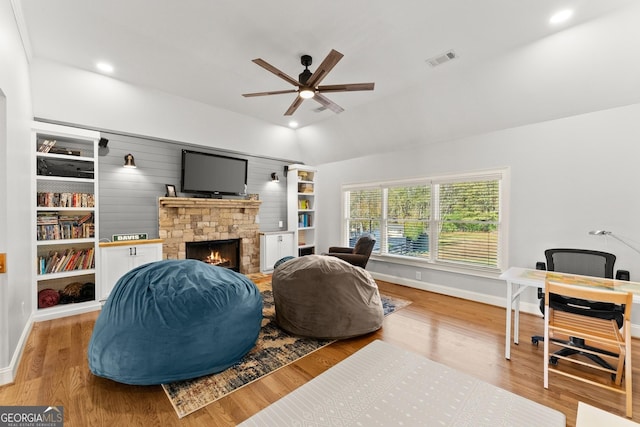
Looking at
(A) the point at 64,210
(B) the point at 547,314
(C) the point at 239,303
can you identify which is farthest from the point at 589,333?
(A) the point at 64,210

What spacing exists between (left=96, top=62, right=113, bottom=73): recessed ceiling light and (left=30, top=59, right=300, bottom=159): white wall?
19cm

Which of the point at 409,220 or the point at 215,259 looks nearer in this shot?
the point at 409,220

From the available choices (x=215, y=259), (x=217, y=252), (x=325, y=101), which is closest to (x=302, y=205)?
(x=217, y=252)

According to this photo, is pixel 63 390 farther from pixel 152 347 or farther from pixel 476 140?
pixel 476 140

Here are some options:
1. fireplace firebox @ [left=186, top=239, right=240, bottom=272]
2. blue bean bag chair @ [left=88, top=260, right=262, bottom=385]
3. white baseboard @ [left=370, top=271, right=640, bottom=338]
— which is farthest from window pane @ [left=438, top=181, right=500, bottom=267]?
fireplace firebox @ [left=186, top=239, right=240, bottom=272]

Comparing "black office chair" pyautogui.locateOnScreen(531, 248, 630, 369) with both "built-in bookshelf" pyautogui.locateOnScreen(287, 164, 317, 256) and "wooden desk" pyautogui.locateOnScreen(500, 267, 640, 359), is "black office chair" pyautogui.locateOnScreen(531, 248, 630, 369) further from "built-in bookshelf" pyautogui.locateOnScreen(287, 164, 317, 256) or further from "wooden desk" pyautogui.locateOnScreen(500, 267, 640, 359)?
"built-in bookshelf" pyautogui.locateOnScreen(287, 164, 317, 256)

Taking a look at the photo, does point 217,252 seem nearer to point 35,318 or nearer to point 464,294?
point 35,318

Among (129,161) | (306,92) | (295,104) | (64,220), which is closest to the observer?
(306,92)

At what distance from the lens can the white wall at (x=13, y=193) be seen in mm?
2174

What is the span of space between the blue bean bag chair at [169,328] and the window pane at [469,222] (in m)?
3.60

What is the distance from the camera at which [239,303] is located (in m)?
2.47

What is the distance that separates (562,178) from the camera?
3502 mm

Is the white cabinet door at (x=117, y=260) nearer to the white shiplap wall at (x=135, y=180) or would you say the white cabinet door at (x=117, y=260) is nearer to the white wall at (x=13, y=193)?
the white shiplap wall at (x=135, y=180)

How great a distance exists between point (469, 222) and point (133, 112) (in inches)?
220
